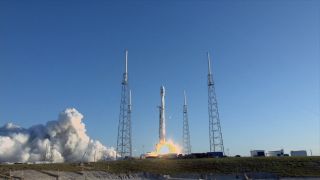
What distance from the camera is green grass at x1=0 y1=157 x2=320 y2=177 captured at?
3531 inches

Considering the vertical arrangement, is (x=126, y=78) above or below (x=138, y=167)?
above

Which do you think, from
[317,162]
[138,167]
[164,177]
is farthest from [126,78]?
[317,162]

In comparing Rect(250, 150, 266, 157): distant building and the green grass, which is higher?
Rect(250, 150, 266, 157): distant building

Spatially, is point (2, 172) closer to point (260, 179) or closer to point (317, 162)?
point (260, 179)

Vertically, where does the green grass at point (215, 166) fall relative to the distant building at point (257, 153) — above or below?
below

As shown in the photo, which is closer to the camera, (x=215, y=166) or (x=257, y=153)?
(x=215, y=166)

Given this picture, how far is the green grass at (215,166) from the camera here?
294 ft

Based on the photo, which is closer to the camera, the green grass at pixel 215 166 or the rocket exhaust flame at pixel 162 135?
the green grass at pixel 215 166

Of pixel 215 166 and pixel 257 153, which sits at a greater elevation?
pixel 257 153

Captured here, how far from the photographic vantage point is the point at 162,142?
450ft

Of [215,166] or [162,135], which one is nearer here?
[215,166]

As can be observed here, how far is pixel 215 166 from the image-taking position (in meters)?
96.4

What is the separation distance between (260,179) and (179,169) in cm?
2044

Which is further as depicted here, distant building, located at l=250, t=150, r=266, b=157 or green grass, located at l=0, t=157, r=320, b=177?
distant building, located at l=250, t=150, r=266, b=157
